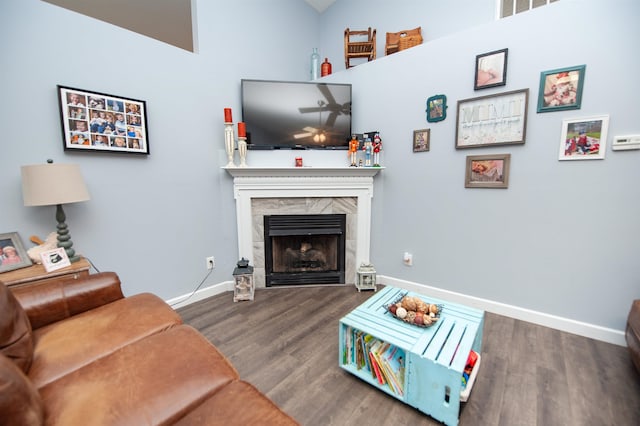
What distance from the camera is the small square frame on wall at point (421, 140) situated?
2.49 m

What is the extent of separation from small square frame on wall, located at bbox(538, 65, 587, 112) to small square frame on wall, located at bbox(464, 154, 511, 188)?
42 centimetres

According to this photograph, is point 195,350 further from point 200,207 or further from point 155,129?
point 155,129

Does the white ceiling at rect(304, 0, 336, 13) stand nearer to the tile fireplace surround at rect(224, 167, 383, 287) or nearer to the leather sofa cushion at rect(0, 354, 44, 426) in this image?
the tile fireplace surround at rect(224, 167, 383, 287)

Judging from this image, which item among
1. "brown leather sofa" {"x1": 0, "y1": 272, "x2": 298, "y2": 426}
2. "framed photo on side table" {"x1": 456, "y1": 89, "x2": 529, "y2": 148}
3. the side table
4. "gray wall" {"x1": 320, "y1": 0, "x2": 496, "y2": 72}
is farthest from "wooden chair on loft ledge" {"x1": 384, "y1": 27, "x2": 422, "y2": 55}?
the side table

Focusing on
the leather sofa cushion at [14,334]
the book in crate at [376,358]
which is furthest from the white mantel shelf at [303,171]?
the leather sofa cushion at [14,334]

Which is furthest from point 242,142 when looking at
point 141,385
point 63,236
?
point 141,385

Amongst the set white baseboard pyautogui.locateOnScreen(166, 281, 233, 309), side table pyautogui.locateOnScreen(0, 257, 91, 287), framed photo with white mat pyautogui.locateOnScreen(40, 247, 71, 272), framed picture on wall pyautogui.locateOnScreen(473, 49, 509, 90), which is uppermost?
framed picture on wall pyautogui.locateOnScreen(473, 49, 509, 90)

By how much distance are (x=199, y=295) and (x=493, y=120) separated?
3.03 metres

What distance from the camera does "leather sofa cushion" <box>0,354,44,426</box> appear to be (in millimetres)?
650

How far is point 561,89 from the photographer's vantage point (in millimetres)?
1895

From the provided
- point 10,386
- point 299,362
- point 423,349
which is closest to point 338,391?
point 299,362

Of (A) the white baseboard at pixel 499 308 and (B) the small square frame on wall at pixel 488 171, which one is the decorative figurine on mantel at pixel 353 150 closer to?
(B) the small square frame on wall at pixel 488 171

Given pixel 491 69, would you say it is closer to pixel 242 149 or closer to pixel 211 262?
pixel 242 149

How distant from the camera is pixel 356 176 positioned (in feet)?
9.21
